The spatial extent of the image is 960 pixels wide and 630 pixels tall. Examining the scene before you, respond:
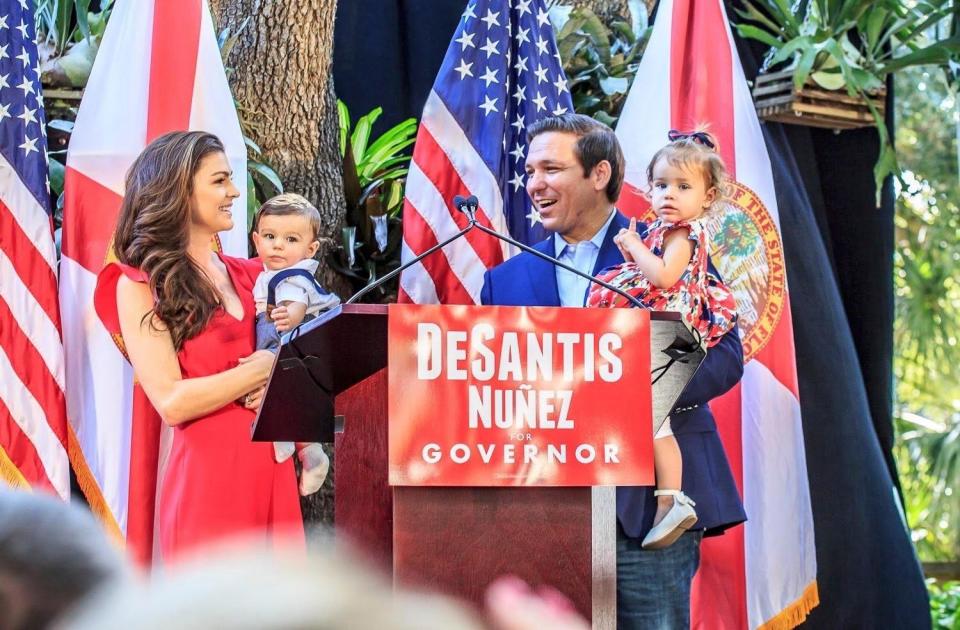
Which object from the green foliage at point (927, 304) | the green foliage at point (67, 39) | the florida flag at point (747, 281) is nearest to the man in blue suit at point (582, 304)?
the florida flag at point (747, 281)

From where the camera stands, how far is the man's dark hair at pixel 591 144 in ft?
10.6

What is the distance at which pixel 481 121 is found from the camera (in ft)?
13.3

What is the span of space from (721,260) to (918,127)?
297 inches

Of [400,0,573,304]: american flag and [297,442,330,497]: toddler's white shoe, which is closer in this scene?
[297,442,330,497]: toddler's white shoe

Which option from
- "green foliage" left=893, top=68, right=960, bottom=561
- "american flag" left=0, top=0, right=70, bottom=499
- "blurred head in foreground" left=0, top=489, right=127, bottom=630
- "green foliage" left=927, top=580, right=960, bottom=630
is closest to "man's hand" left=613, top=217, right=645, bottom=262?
"american flag" left=0, top=0, right=70, bottom=499

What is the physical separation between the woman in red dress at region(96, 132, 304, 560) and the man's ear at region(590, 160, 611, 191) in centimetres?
88

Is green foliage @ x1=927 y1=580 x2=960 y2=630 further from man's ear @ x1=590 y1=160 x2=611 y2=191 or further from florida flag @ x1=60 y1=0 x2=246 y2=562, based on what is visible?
florida flag @ x1=60 y1=0 x2=246 y2=562

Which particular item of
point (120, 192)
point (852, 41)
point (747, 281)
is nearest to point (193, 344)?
point (120, 192)

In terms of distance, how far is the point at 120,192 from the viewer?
3.60m

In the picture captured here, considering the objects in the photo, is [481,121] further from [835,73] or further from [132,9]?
[835,73]

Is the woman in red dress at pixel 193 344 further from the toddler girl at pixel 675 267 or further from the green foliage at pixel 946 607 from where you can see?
the green foliage at pixel 946 607

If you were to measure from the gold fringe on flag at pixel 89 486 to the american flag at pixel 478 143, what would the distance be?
3.36 ft

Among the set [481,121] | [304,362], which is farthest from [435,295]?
[304,362]

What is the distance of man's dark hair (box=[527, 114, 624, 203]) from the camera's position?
10.6 feet
